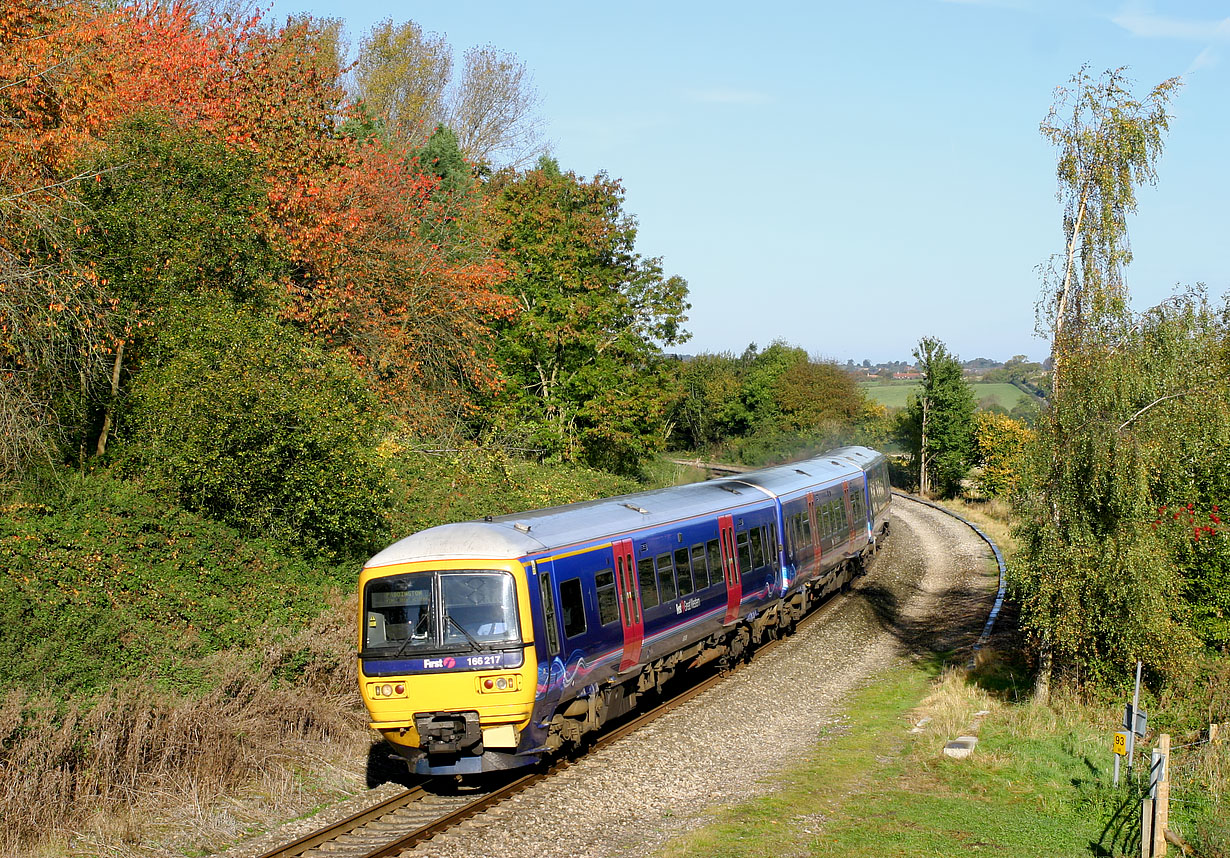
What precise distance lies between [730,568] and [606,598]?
453 centimetres

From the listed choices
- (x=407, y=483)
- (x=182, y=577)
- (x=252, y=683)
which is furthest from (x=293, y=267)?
(x=252, y=683)

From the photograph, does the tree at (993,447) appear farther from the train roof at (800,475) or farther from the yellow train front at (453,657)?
the yellow train front at (453,657)

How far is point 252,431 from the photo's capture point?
48.8 feet

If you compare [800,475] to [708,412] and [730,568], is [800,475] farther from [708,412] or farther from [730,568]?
[708,412]

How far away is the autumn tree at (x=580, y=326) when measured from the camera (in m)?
32.5

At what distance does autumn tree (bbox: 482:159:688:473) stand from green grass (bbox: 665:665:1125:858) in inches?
755

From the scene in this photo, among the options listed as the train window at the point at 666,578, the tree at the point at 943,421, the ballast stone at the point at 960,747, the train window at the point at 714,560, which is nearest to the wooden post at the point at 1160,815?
the ballast stone at the point at 960,747

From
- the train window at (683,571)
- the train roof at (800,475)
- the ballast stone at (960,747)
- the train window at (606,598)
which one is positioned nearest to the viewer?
the train window at (606,598)

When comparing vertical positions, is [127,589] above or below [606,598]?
above

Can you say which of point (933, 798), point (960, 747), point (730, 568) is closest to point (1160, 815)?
point (933, 798)

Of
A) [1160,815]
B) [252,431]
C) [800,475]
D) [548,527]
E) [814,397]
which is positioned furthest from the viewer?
[814,397]

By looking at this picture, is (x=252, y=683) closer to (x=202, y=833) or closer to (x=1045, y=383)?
(x=202, y=833)

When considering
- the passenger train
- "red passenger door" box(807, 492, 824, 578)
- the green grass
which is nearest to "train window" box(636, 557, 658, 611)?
the passenger train

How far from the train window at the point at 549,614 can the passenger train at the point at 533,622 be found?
2cm
